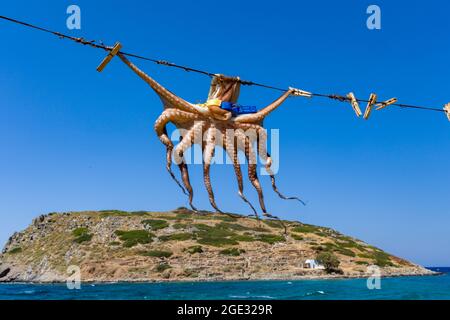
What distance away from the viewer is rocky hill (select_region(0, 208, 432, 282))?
221 ft

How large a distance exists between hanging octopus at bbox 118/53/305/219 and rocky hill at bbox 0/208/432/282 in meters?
58.6

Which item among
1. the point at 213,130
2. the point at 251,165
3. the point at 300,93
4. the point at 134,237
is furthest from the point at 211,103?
the point at 134,237

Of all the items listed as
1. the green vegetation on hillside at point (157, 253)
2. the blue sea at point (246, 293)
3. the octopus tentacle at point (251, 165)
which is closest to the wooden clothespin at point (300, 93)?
the octopus tentacle at point (251, 165)

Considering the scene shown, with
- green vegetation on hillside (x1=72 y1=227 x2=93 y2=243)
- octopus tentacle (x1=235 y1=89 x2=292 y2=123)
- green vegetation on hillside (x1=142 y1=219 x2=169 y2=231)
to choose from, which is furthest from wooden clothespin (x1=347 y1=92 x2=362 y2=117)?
green vegetation on hillside (x1=72 y1=227 x2=93 y2=243)

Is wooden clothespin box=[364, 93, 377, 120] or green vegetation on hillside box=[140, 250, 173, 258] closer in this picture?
wooden clothespin box=[364, 93, 377, 120]

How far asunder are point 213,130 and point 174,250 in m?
65.3

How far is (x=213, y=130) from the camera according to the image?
866 cm

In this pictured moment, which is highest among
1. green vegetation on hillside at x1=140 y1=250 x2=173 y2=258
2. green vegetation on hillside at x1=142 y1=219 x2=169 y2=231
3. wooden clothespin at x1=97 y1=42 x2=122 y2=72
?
wooden clothespin at x1=97 y1=42 x2=122 y2=72

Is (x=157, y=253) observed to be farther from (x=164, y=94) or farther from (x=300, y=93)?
Result: (x=164, y=94)

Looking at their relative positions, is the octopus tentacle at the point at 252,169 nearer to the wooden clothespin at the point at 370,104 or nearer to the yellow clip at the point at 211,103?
the yellow clip at the point at 211,103

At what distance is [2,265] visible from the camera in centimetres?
8312

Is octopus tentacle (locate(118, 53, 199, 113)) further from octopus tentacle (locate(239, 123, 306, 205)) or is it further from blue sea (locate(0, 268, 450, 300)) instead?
blue sea (locate(0, 268, 450, 300))
